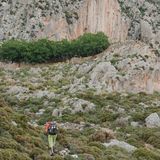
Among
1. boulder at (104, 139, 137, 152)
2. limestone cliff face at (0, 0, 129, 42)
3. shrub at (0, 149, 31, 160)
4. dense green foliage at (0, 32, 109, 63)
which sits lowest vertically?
boulder at (104, 139, 137, 152)

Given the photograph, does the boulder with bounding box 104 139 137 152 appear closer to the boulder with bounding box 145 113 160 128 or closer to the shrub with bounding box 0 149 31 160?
the shrub with bounding box 0 149 31 160

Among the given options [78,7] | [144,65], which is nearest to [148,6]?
[78,7]

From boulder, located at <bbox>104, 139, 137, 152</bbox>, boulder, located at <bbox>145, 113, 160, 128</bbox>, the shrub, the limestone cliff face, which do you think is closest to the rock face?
the limestone cliff face

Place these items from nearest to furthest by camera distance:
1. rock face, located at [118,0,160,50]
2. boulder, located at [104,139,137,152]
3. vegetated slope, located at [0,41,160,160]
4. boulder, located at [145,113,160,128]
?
vegetated slope, located at [0,41,160,160], boulder, located at [104,139,137,152], boulder, located at [145,113,160,128], rock face, located at [118,0,160,50]

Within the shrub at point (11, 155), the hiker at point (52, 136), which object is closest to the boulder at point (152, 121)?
the hiker at point (52, 136)

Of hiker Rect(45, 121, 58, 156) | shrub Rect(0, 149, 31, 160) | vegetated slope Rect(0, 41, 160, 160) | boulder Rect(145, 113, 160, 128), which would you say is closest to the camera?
shrub Rect(0, 149, 31, 160)

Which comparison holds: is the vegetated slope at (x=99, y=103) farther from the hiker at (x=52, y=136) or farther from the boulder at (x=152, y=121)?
the hiker at (x=52, y=136)

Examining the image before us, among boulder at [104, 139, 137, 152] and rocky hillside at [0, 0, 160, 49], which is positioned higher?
rocky hillside at [0, 0, 160, 49]

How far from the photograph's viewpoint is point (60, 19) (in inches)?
6068

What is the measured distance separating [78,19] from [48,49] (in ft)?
94.4

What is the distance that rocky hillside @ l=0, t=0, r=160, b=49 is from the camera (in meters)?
149

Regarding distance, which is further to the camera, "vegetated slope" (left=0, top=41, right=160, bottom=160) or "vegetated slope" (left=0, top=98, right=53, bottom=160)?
"vegetated slope" (left=0, top=41, right=160, bottom=160)

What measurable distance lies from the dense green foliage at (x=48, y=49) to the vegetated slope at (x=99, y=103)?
1041 inches

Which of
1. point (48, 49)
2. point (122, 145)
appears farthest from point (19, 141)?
point (48, 49)
